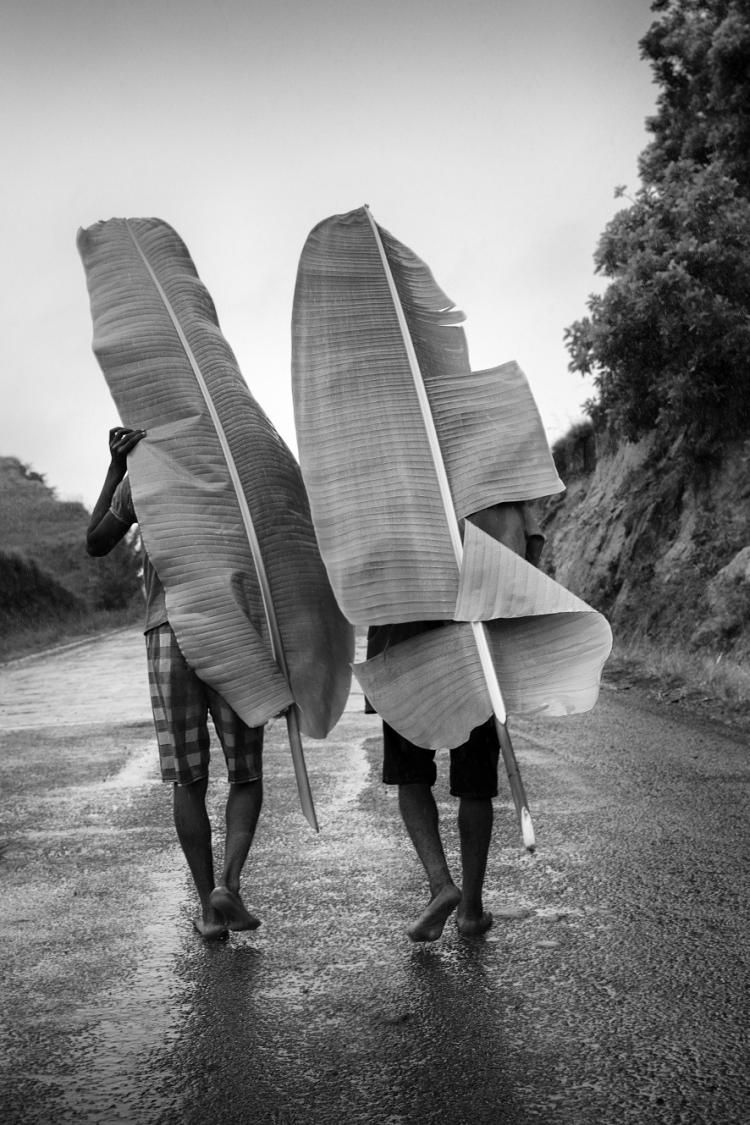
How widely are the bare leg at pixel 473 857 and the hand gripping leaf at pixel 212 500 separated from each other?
57cm

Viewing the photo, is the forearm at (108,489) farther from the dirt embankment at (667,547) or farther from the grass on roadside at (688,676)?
the dirt embankment at (667,547)

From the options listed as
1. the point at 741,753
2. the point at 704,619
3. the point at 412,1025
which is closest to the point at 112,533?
the point at 412,1025

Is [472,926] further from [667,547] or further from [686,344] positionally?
[667,547]

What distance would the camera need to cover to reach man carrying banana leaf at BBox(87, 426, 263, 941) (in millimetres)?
4109

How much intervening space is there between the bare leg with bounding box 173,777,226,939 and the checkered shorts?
74 millimetres

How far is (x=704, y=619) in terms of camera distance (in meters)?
13.4

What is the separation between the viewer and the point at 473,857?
4016 mm

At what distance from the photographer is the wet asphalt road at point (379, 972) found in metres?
2.78

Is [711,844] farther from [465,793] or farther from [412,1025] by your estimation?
[412,1025]

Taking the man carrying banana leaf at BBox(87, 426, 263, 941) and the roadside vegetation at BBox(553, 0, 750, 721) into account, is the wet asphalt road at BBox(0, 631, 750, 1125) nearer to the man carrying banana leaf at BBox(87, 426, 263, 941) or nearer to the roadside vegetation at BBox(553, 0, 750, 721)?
the man carrying banana leaf at BBox(87, 426, 263, 941)

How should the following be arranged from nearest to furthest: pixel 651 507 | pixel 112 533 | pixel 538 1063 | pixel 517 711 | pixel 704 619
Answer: pixel 538 1063, pixel 517 711, pixel 112 533, pixel 704 619, pixel 651 507

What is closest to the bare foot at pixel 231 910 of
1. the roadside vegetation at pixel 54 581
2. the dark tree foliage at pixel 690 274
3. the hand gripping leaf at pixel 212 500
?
the hand gripping leaf at pixel 212 500

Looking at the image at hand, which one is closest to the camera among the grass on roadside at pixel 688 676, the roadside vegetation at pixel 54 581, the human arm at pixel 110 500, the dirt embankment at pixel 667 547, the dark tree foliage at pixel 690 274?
the human arm at pixel 110 500

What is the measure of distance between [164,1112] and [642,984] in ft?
5.00
